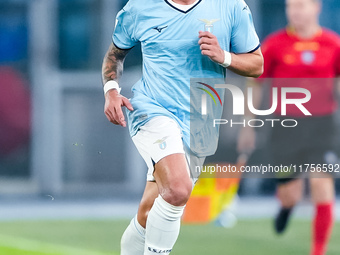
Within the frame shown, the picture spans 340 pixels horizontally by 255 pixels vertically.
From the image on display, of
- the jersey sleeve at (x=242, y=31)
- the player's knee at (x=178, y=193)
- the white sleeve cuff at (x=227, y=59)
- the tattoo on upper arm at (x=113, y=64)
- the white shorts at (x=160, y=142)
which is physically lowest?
the player's knee at (x=178, y=193)

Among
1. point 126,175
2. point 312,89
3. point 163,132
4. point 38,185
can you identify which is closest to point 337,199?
point 126,175

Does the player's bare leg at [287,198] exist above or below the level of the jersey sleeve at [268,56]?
below

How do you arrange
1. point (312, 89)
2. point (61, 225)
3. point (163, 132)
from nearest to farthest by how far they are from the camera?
point (163, 132), point (312, 89), point (61, 225)

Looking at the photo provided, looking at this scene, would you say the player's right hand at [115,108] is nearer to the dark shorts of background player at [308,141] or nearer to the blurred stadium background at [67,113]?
the dark shorts of background player at [308,141]

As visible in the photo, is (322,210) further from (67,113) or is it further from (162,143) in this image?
(67,113)

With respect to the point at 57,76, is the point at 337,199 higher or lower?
lower

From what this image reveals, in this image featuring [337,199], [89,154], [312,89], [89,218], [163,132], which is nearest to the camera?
[163,132]

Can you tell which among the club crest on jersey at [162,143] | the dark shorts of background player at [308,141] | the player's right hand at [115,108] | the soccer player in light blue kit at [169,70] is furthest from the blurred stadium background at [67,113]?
the club crest on jersey at [162,143]

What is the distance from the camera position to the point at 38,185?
36.0 feet

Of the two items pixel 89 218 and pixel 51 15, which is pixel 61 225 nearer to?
pixel 89 218

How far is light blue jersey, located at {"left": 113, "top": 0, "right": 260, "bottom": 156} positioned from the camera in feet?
13.1

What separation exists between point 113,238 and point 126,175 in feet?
13.5

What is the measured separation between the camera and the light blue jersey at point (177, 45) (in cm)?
399

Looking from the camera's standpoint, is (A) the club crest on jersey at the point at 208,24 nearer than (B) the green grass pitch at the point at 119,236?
Yes
